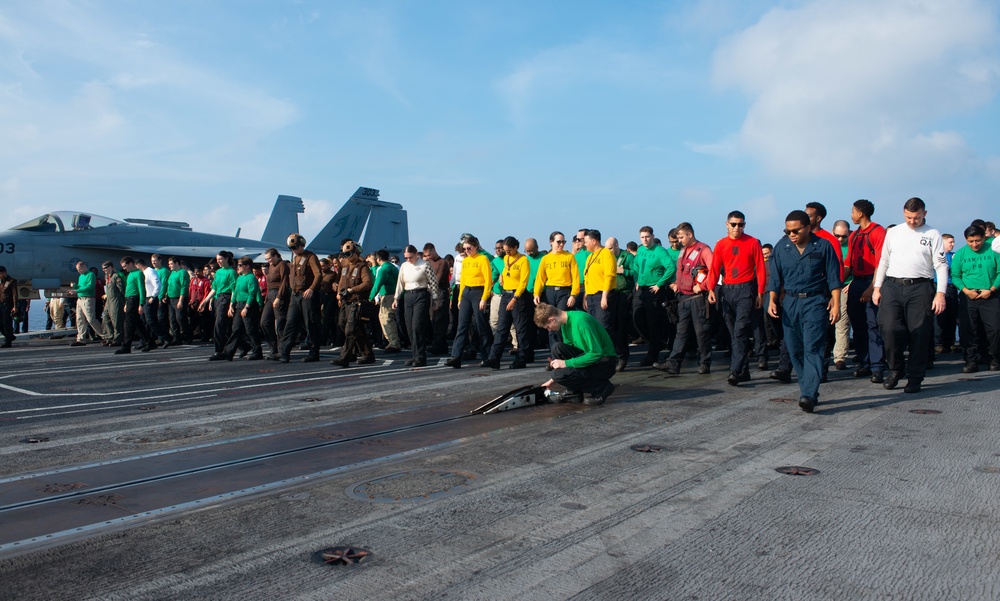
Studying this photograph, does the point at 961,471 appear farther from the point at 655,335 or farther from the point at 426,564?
the point at 655,335

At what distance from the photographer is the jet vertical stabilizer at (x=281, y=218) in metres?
41.7

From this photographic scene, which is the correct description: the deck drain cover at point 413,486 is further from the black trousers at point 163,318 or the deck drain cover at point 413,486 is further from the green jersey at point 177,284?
the black trousers at point 163,318

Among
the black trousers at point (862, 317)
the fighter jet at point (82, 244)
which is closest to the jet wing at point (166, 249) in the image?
the fighter jet at point (82, 244)

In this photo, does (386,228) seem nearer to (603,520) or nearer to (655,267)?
(655,267)

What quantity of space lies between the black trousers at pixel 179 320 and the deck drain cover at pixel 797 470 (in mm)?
15209

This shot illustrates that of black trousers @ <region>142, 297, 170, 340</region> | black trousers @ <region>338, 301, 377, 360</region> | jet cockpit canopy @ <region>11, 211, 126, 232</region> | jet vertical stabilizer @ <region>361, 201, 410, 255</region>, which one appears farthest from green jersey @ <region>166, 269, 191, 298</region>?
jet vertical stabilizer @ <region>361, 201, 410, 255</region>

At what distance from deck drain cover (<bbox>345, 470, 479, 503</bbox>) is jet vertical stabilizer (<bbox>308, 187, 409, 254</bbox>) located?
3373cm

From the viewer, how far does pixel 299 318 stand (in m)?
12.5

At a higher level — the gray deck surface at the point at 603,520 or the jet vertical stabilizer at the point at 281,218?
the jet vertical stabilizer at the point at 281,218

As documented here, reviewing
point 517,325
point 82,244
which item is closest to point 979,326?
point 517,325

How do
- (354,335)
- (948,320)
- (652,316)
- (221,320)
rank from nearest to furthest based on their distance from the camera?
(652,316), (354,335), (948,320), (221,320)

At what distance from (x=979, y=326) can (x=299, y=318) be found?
10481 millimetres

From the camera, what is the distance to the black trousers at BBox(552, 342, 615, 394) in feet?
24.4

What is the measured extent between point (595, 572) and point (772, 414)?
4.22 meters
